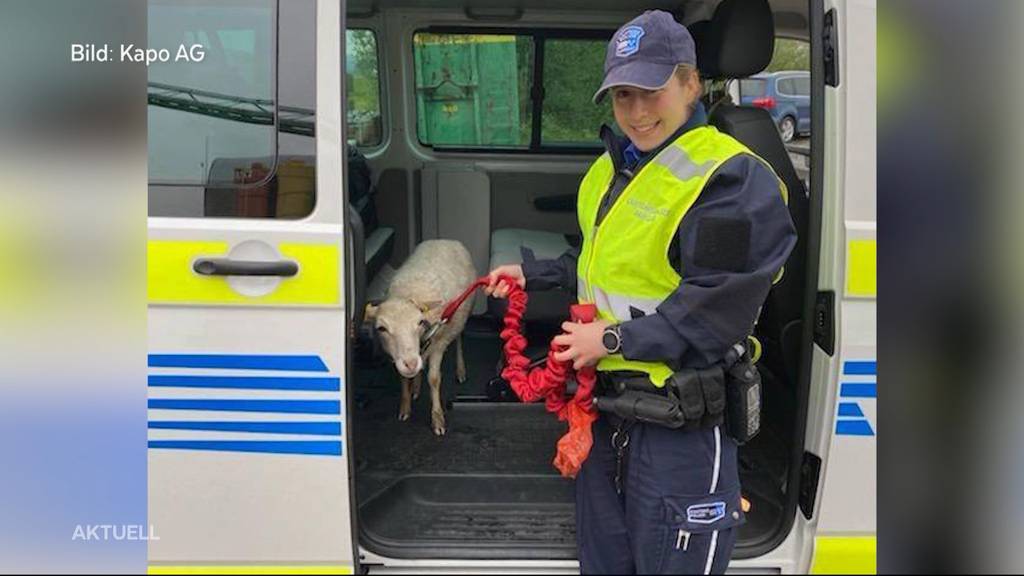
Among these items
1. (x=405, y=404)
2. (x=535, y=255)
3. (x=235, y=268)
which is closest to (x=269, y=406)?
(x=235, y=268)

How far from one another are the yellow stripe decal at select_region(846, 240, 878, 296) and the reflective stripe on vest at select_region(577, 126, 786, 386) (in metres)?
0.45

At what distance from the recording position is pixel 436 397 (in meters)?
3.41

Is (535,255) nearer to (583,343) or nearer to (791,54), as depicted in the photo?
(791,54)

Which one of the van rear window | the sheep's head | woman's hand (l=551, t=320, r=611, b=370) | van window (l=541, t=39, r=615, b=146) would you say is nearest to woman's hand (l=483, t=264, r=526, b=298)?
woman's hand (l=551, t=320, r=611, b=370)

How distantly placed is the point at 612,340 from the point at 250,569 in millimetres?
1222

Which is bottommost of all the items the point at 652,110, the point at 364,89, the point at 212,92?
the point at 652,110

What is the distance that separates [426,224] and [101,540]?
3.13 meters

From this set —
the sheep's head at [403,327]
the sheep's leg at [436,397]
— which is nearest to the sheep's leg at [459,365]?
the sheep's leg at [436,397]

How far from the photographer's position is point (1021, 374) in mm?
1439

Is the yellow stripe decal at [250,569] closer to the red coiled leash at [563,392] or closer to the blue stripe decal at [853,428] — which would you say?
the red coiled leash at [563,392]

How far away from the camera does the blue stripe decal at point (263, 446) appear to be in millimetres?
2078

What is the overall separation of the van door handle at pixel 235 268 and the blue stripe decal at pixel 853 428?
1.50 meters

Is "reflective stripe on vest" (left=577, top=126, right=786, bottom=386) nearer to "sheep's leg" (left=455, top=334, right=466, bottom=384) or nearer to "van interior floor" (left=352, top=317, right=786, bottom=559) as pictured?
"van interior floor" (left=352, top=317, right=786, bottom=559)

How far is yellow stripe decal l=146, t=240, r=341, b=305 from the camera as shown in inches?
79.1
